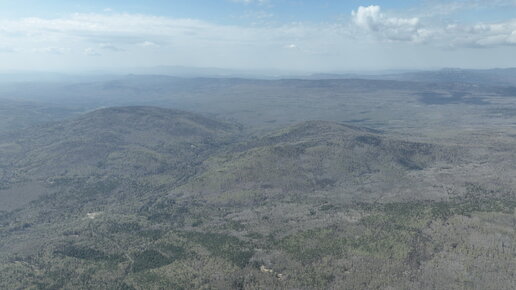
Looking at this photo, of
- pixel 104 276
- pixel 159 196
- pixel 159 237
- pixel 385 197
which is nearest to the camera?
pixel 104 276

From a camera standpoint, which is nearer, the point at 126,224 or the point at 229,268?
the point at 229,268

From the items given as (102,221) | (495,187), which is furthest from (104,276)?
(495,187)

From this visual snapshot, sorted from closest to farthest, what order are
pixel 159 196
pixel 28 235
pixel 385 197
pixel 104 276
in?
pixel 104 276
pixel 28 235
pixel 385 197
pixel 159 196

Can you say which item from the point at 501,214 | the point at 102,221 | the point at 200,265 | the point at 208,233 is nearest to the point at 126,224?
the point at 102,221

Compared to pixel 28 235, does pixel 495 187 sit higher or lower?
higher

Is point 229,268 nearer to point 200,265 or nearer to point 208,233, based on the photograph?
point 200,265

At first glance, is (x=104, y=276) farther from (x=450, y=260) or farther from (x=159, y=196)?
(x=450, y=260)
